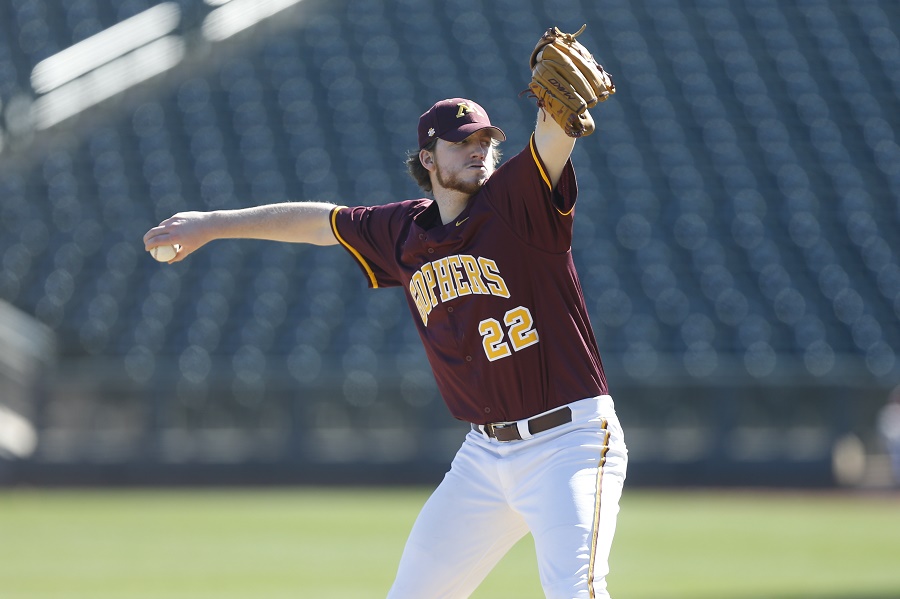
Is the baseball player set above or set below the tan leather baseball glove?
below

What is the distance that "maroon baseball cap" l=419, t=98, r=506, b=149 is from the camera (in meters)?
3.93

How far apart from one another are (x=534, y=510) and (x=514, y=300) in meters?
0.63

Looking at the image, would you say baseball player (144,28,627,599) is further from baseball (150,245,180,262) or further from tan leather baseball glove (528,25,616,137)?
baseball (150,245,180,262)

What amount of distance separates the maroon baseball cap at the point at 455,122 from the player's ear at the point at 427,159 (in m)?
0.06

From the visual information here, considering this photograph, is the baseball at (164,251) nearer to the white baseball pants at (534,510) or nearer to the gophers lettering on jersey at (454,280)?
the gophers lettering on jersey at (454,280)

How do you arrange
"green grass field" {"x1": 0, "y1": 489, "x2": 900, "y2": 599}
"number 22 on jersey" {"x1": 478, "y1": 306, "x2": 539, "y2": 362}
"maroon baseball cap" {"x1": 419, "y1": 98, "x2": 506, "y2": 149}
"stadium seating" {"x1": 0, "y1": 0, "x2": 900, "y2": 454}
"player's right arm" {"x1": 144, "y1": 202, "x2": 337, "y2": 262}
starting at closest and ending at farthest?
"number 22 on jersey" {"x1": 478, "y1": 306, "x2": 539, "y2": 362}, "maroon baseball cap" {"x1": 419, "y1": 98, "x2": 506, "y2": 149}, "player's right arm" {"x1": 144, "y1": 202, "x2": 337, "y2": 262}, "green grass field" {"x1": 0, "y1": 489, "x2": 900, "y2": 599}, "stadium seating" {"x1": 0, "y1": 0, "x2": 900, "y2": 454}

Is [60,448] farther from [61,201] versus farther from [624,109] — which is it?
[624,109]

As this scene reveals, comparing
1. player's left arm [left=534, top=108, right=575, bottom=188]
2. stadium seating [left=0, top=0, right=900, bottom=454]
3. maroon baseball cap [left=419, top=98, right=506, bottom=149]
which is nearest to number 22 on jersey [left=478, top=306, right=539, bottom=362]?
player's left arm [left=534, top=108, right=575, bottom=188]

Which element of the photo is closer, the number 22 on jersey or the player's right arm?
the number 22 on jersey

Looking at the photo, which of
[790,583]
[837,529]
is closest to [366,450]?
[837,529]

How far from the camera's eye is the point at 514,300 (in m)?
3.82

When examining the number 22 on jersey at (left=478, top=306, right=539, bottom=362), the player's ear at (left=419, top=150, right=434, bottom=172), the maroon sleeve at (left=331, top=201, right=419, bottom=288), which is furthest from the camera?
the maroon sleeve at (left=331, top=201, right=419, bottom=288)

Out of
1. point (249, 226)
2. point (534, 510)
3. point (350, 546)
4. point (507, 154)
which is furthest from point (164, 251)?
point (507, 154)

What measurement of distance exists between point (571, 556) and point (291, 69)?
1589 centimetres
